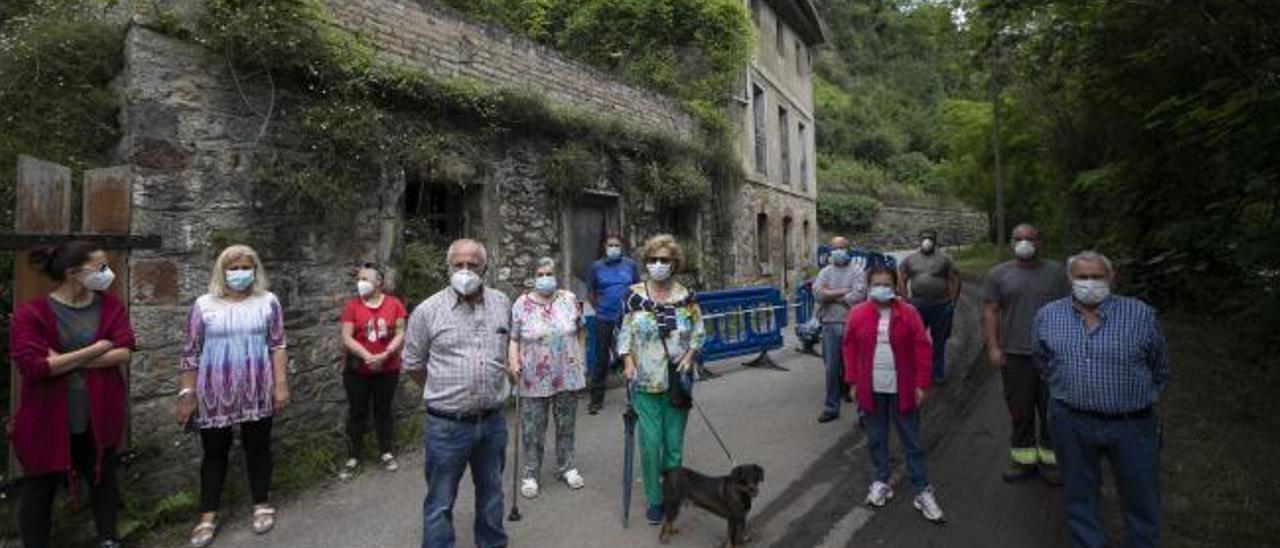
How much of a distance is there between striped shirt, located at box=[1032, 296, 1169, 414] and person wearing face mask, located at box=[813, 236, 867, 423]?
116 inches

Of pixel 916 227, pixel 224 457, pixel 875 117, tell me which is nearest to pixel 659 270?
pixel 224 457

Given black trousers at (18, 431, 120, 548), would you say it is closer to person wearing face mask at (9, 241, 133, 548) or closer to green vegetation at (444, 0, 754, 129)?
person wearing face mask at (9, 241, 133, 548)

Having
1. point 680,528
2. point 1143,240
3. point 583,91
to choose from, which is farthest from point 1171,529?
point 1143,240

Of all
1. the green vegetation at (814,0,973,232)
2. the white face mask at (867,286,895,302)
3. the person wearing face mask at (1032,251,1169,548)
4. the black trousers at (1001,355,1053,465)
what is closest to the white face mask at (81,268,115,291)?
the white face mask at (867,286,895,302)

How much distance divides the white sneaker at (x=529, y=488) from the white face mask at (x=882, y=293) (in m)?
2.52

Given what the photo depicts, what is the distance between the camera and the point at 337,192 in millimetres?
6379

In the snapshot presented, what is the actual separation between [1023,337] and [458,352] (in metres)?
3.66

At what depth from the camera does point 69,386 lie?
13.5 feet

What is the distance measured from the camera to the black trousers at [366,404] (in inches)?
231

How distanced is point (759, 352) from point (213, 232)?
6.61 m

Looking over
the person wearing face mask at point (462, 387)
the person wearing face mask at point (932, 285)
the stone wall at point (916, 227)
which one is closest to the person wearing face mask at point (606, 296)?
the person wearing face mask at point (932, 285)

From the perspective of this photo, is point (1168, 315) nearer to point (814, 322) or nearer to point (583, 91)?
point (814, 322)

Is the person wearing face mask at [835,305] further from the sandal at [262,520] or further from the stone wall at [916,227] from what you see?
the stone wall at [916,227]

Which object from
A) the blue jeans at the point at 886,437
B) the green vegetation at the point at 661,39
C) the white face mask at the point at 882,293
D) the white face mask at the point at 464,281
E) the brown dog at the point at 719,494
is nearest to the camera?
the white face mask at the point at 464,281
